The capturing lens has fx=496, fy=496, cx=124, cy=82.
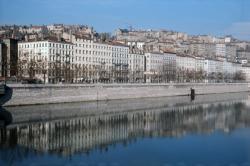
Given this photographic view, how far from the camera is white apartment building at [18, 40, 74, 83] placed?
49.4m

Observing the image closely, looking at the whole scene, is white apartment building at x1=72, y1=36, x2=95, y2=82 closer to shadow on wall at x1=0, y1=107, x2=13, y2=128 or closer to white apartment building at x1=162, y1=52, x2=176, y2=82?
white apartment building at x1=162, y1=52, x2=176, y2=82

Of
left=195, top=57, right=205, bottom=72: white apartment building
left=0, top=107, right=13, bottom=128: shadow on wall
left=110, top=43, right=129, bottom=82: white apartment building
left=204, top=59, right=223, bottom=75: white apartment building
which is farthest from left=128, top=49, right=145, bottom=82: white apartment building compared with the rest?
left=0, top=107, right=13, bottom=128: shadow on wall

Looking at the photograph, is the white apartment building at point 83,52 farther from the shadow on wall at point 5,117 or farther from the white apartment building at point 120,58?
the shadow on wall at point 5,117

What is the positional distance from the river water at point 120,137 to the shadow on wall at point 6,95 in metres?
1.07

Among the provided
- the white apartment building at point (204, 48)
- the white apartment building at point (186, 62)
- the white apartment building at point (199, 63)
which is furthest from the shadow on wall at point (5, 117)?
the white apartment building at point (204, 48)

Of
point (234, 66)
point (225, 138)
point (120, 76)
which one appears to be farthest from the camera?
point (234, 66)

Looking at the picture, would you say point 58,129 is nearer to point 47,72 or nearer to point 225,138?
point 225,138

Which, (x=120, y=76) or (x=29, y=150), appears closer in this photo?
(x=29, y=150)

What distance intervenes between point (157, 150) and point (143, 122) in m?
9.51

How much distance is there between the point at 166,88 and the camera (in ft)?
180

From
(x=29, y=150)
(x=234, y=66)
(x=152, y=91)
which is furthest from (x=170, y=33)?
(x=29, y=150)

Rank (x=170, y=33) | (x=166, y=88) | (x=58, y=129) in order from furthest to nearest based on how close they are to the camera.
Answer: (x=170, y=33) < (x=166, y=88) < (x=58, y=129)

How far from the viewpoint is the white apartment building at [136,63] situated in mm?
71562

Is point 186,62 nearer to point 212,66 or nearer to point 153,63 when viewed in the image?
point 212,66
